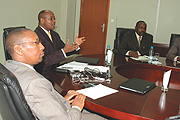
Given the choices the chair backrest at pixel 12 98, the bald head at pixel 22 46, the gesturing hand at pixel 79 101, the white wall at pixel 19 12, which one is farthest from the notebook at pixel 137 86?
the white wall at pixel 19 12

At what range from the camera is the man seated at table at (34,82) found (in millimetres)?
1157

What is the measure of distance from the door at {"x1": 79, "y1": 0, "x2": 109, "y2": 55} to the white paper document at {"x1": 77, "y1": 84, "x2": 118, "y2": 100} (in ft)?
17.0

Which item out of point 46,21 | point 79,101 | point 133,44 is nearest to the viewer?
point 79,101

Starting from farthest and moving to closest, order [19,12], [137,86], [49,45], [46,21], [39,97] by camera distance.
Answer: [19,12]
[46,21]
[49,45]
[137,86]
[39,97]

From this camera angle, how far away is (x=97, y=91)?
65.1 inches

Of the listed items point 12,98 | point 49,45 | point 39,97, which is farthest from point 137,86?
point 49,45

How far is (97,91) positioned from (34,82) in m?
0.63

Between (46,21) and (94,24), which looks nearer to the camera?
(46,21)

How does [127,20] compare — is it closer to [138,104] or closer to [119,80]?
[119,80]

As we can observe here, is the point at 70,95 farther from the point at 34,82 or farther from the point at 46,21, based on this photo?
the point at 46,21

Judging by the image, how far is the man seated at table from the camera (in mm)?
1157

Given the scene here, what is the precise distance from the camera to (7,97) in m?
1.00

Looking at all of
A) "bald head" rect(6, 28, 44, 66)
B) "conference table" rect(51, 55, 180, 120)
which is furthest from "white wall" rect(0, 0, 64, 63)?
"bald head" rect(6, 28, 44, 66)

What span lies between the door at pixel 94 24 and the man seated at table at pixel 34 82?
17.8ft
